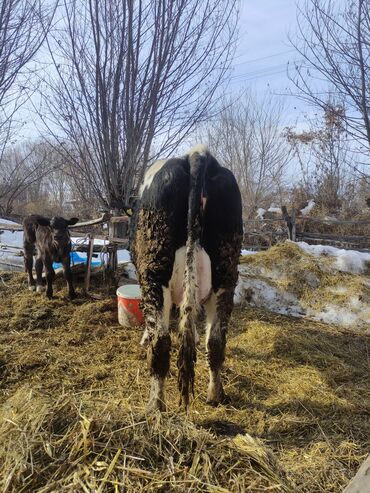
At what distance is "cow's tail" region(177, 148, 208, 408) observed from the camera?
287 centimetres

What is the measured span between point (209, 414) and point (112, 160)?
4603 millimetres

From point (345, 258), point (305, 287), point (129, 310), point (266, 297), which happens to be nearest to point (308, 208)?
point (345, 258)

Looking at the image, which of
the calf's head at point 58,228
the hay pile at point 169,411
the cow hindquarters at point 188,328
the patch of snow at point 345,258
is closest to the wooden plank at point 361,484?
the hay pile at point 169,411

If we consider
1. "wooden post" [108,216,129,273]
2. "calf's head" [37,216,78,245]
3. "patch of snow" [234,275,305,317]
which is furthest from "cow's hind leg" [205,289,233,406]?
"calf's head" [37,216,78,245]

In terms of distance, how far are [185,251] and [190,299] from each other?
1.32ft

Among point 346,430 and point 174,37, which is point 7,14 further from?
point 346,430

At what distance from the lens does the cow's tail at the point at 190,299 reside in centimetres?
287

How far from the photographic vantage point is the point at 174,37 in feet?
20.5

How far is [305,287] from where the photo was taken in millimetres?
7117

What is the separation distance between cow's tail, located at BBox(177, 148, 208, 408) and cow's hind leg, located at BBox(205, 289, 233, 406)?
0.38 m

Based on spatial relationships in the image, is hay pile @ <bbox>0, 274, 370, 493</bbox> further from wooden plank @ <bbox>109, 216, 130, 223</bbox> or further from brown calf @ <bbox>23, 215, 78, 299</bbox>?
wooden plank @ <bbox>109, 216, 130, 223</bbox>

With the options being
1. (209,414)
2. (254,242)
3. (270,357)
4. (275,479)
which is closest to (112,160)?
(270,357)

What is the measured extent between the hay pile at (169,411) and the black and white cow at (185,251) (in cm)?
58

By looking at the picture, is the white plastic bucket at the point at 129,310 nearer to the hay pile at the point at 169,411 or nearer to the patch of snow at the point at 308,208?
the hay pile at the point at 169,411
